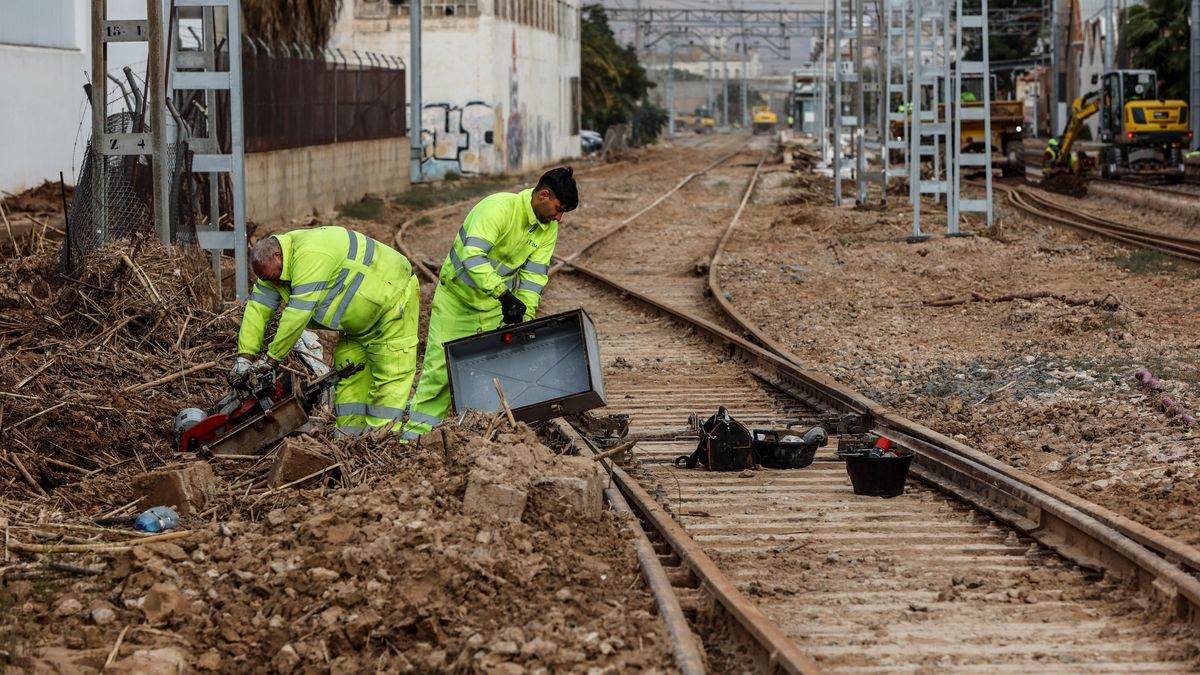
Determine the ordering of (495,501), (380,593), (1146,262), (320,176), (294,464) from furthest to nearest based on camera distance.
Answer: (320,176)
(1146,262)
(294,464)
(495,501)
(380,593)

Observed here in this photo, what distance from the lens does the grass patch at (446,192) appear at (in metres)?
36.4

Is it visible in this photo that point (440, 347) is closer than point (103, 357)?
Yes

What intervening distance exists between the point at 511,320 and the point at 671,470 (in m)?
1.36

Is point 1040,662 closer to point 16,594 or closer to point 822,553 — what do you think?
point 822,553

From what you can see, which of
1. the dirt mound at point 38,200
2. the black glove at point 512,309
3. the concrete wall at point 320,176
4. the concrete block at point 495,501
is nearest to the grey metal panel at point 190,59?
the black glove at point 512,309

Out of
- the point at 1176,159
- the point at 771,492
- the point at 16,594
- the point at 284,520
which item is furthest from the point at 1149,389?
the point at 1176,159

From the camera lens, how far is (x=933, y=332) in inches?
602

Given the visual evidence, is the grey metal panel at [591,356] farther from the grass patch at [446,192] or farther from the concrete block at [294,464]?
the grass patch at [446,192]

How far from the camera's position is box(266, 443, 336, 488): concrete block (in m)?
7.77

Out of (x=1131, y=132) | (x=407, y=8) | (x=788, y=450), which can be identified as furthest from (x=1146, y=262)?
(x=407, y=8)

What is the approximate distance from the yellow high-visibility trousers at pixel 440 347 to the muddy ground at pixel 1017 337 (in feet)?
10.4

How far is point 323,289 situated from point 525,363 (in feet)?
4.55

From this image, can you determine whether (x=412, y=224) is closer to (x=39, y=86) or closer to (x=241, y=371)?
(x=39, y=86)

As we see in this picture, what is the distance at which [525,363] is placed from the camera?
9250mm
